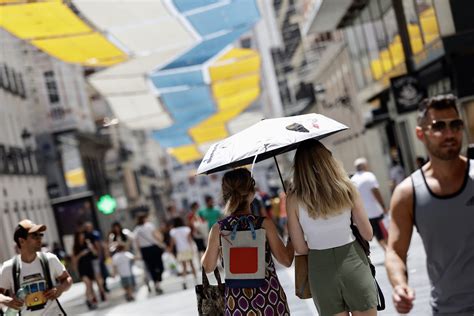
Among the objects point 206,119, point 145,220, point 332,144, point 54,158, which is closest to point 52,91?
point 54,158

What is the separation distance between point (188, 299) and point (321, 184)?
445 inches

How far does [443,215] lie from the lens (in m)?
4.43

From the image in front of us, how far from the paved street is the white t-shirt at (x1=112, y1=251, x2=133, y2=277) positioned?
55 cm

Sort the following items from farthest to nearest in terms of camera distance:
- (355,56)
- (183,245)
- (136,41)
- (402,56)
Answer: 1. (355,56)
2. (402,56)
3. (136,41)
4. (183,245)

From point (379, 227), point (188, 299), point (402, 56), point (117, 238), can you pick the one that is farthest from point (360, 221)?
point (402, 56)

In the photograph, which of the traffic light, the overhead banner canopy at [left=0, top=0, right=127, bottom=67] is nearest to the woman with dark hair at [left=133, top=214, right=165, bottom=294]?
the overhead banner canopy at [left=0, top=0, right=127, bottom=67]

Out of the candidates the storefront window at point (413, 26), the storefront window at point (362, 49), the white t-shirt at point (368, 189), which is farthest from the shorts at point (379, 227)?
the storefront window at point (362, 49)

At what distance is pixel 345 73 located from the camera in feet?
137

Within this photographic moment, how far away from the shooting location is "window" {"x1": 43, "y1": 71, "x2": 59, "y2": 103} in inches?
2201

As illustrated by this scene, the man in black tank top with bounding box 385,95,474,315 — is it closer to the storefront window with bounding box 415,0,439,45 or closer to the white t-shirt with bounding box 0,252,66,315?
the white t-shirt with bounding box 0,252,66,315

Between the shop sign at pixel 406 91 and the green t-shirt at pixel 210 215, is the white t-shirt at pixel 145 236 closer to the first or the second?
the green t-shirt at pixel 210 215

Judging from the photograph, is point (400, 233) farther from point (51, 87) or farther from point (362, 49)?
point (51, 87)

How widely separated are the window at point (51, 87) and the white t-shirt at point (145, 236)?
1395 inches

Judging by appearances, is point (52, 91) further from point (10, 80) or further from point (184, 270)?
point (184, 270)
